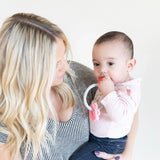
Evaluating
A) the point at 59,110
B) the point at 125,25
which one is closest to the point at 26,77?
the point at 59,110

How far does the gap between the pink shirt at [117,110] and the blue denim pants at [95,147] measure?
0.03 metres

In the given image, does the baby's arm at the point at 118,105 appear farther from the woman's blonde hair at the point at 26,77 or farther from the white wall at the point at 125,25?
the white wall at the point at 125,25

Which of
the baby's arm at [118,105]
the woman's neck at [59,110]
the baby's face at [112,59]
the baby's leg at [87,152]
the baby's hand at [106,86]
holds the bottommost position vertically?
the baby's leg at [87,152]

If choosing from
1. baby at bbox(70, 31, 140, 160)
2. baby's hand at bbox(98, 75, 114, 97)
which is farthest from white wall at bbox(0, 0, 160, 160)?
baby's hand at bbox(98, 75, 114, 97)

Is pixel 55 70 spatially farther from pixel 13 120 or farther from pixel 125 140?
pixel 125 140

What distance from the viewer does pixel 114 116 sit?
3.06ft

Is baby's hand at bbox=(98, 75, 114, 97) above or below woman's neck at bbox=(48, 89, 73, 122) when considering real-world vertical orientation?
above

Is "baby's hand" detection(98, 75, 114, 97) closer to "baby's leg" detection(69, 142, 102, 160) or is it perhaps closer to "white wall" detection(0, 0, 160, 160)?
"baby's leg" detection(69, 142, 102, 160)

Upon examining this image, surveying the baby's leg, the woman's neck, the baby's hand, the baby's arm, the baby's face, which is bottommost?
the baby's leg

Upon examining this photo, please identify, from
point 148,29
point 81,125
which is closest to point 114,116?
point 81,125

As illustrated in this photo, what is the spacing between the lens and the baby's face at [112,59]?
101 centimetres

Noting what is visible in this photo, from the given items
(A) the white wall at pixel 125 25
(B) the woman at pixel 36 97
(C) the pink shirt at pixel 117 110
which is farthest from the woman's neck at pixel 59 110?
(A) the white wall at pixel 125 25

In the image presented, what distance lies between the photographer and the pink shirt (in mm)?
925

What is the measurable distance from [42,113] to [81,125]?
0.60 feet
